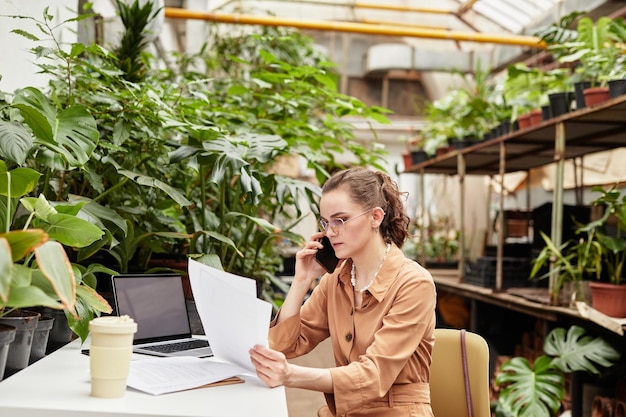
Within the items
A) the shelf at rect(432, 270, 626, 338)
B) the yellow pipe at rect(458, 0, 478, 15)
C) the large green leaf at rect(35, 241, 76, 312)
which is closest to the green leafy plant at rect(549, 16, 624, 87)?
the shelf at rect(432, 270, 626, 338)

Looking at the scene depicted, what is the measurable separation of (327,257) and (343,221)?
0.16 m

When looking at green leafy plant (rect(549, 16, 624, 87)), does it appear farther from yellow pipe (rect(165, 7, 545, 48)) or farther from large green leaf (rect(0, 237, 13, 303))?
large green leaf (rect(0, 237, 13, 303))

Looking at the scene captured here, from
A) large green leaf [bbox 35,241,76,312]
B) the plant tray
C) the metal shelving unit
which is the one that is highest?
the metal shelving unit

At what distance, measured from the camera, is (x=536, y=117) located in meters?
5.25

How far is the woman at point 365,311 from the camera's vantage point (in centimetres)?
179

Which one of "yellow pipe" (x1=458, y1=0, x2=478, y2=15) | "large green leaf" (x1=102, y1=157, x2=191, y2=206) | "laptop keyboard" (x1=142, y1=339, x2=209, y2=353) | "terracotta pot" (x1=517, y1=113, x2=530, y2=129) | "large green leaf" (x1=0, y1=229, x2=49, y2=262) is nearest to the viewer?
"large green leaf" (x1=0, y1=229, x2=49, y2=262)

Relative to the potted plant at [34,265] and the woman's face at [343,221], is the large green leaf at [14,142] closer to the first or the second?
the potted plant at [34,265]

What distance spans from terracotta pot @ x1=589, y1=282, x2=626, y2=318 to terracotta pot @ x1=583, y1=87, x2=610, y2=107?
41.7 inches

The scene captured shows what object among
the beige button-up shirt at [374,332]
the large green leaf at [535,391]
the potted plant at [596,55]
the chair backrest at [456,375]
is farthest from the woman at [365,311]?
the potted plant at [596,55]

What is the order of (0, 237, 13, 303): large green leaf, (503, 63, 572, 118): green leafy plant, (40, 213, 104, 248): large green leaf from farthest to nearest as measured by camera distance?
(503, 63, 572, 118): green leafy plant, (40, 213, 104, 248): large green leaf, (0, 237, 13, 303): large green leaf

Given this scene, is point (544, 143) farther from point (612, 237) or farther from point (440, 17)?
point (440, 17)

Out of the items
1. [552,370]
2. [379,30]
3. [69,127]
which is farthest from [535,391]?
[379,30]

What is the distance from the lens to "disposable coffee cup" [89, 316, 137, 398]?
1387 mm

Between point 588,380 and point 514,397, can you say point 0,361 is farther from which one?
point 588,380
